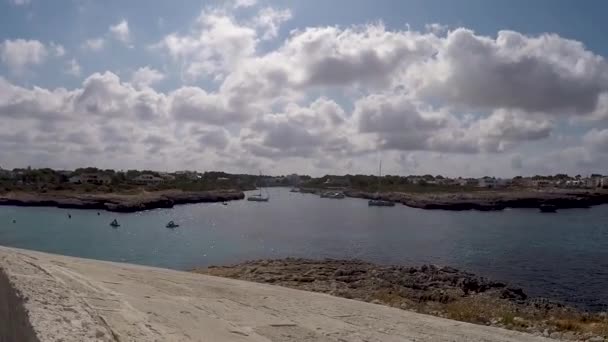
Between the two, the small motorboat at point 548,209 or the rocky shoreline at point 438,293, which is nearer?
the rocky shoreline at point 438,293

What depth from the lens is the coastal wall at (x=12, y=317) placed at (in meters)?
6.25

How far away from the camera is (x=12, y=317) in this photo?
6.88m

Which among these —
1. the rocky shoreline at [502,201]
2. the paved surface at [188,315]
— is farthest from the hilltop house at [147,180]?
the paved surface at [188,315]

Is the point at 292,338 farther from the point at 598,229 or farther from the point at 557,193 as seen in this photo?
the point at 557,193

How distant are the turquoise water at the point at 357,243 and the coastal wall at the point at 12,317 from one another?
84.1 feet

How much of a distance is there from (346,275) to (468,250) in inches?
966

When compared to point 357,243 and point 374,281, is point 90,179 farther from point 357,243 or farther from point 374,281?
point 374,281

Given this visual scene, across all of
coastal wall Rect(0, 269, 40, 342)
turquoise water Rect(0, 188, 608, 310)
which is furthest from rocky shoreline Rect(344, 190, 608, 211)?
coastal wall Rect(0, 269, 40, 342)

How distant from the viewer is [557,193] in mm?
142875

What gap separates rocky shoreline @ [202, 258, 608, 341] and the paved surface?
112 inches

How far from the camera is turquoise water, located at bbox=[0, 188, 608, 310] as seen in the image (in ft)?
118

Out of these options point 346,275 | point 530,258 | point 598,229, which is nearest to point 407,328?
point 346,275

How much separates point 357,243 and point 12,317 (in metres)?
47.7

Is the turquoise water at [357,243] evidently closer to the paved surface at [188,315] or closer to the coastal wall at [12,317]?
the paved surface at [188,315]
